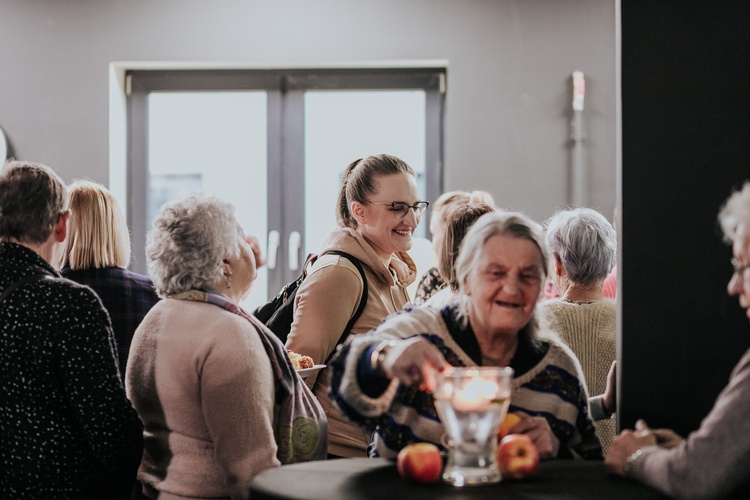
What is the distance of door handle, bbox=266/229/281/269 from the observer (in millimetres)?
5527

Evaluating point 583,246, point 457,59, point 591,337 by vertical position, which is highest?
point 457,59

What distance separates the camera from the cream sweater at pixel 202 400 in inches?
77.8

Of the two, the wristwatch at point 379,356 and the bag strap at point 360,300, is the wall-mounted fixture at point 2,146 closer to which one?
the bag strap at point 360,300

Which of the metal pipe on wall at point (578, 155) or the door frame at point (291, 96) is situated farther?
the door frame at point (291, 96)

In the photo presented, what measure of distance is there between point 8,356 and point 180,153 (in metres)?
3.88

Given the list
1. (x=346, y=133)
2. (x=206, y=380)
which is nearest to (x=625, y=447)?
(x=206, y=380)

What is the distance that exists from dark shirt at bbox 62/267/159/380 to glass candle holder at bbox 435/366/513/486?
5.10 feet

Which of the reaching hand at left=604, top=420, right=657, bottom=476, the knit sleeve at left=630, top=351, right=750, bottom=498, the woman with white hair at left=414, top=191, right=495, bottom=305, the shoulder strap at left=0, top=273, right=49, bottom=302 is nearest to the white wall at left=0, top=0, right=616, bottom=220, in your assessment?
the woman with white hair at left=414, top=191, right=495, bottom=305

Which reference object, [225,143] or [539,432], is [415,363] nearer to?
[539,432]

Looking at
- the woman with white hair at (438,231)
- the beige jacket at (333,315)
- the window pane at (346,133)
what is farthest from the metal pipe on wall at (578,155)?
the beige jacket at (333,315)

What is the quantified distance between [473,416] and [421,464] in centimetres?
12

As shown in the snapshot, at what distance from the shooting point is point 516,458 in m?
1.57

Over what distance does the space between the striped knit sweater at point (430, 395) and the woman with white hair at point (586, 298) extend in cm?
72

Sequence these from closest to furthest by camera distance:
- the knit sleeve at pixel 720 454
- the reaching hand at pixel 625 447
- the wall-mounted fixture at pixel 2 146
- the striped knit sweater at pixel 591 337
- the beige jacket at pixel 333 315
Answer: the knit sleeve at pixel 720 454 < the reaching hand at pixel 625 447 < the beige jacket at pixel 333 315 < the striped knit sweater at pixel 591 337 < the wall-mounted fixture at pixel 2 146
